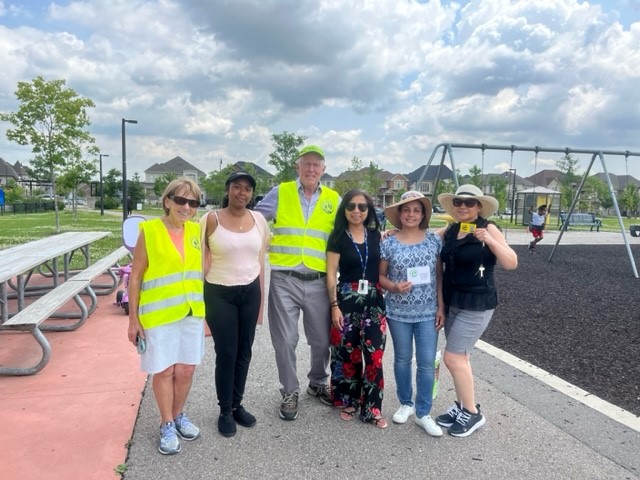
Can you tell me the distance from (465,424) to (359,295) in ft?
3.57

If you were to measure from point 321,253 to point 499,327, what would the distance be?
3565 mm

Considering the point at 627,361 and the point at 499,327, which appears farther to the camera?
the point at 499,327

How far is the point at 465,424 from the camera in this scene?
3.16m

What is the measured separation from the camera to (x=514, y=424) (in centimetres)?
329

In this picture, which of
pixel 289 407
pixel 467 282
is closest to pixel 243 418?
pixel 289 407

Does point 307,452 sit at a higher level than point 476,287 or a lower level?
lower

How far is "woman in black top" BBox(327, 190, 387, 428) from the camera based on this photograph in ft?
10.6

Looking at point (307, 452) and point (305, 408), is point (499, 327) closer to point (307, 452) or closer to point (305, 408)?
point (305, 408)

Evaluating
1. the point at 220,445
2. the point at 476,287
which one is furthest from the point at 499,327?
the point at 220,445

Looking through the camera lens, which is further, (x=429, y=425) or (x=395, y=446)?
(x=429, y=425)

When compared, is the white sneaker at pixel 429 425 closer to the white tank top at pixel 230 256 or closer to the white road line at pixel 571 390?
the white road line at pixel 571 390

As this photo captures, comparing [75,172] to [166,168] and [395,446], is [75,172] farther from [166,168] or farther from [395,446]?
[166,168]

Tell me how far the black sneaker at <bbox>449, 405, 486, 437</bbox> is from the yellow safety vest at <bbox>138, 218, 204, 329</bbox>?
1.83 metres

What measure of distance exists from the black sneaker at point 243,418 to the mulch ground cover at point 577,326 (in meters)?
2.72
